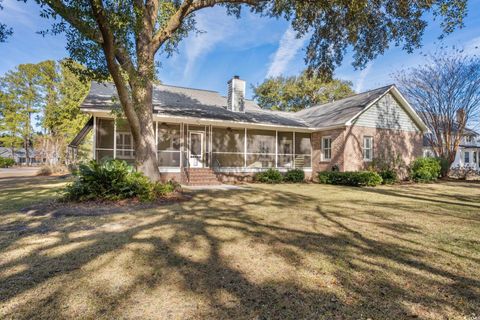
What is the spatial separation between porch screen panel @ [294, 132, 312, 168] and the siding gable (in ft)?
11.5

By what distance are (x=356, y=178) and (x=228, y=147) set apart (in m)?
7.57

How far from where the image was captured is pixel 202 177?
523 inches

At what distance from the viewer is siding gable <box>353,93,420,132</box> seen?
1574 cm

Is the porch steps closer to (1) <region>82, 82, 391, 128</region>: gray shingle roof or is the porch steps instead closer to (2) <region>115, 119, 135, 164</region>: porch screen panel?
(1) <region>82, 82, 391, 128</region>: gray shingle roof

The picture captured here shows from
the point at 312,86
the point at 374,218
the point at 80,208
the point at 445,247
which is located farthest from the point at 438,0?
the point at 312,86

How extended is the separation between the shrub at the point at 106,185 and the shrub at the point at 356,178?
33.5ft

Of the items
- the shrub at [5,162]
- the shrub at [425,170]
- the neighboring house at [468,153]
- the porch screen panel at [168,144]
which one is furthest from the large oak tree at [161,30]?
the shrub at [5,162]

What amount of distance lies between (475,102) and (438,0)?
14.8 meters

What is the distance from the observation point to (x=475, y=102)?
1833cm

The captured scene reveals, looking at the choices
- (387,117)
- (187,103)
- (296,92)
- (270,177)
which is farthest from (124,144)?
(296,92)

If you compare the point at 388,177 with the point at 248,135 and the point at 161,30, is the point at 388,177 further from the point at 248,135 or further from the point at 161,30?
the point at 161,30

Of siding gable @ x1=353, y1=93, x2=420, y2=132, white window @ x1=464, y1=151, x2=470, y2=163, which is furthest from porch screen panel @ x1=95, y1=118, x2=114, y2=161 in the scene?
white window @ x1=464, y1=151, x2=470, y2=163

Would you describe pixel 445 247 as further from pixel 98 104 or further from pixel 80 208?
pixel 98 104

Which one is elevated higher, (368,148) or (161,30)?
(161,30)
